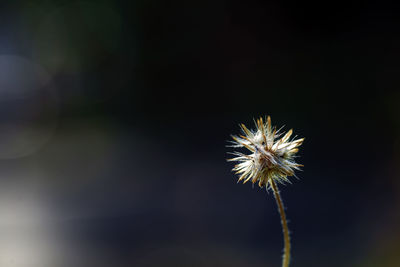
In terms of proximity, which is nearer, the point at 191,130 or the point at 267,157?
the point at 267,157

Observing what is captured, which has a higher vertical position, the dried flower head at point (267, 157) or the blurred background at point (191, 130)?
the blurred background at point (191, 130)

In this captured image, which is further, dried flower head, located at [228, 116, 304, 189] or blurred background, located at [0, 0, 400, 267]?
blurred background, located at [0, 0, 400, 267]

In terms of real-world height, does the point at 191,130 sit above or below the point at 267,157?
above

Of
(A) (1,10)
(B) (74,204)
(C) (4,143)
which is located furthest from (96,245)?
(A) (1,10)

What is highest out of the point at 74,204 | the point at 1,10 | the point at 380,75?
the point at 1,10

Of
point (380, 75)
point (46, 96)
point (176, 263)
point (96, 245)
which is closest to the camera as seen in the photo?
point (176, 263)

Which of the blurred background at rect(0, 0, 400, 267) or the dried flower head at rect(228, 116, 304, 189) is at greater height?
the blurred background at rect(0, 0, 400, 267)

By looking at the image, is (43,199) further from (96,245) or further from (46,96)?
(46,96)

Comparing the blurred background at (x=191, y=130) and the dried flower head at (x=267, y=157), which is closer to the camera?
the dried flower head at (x=267, y=157)
